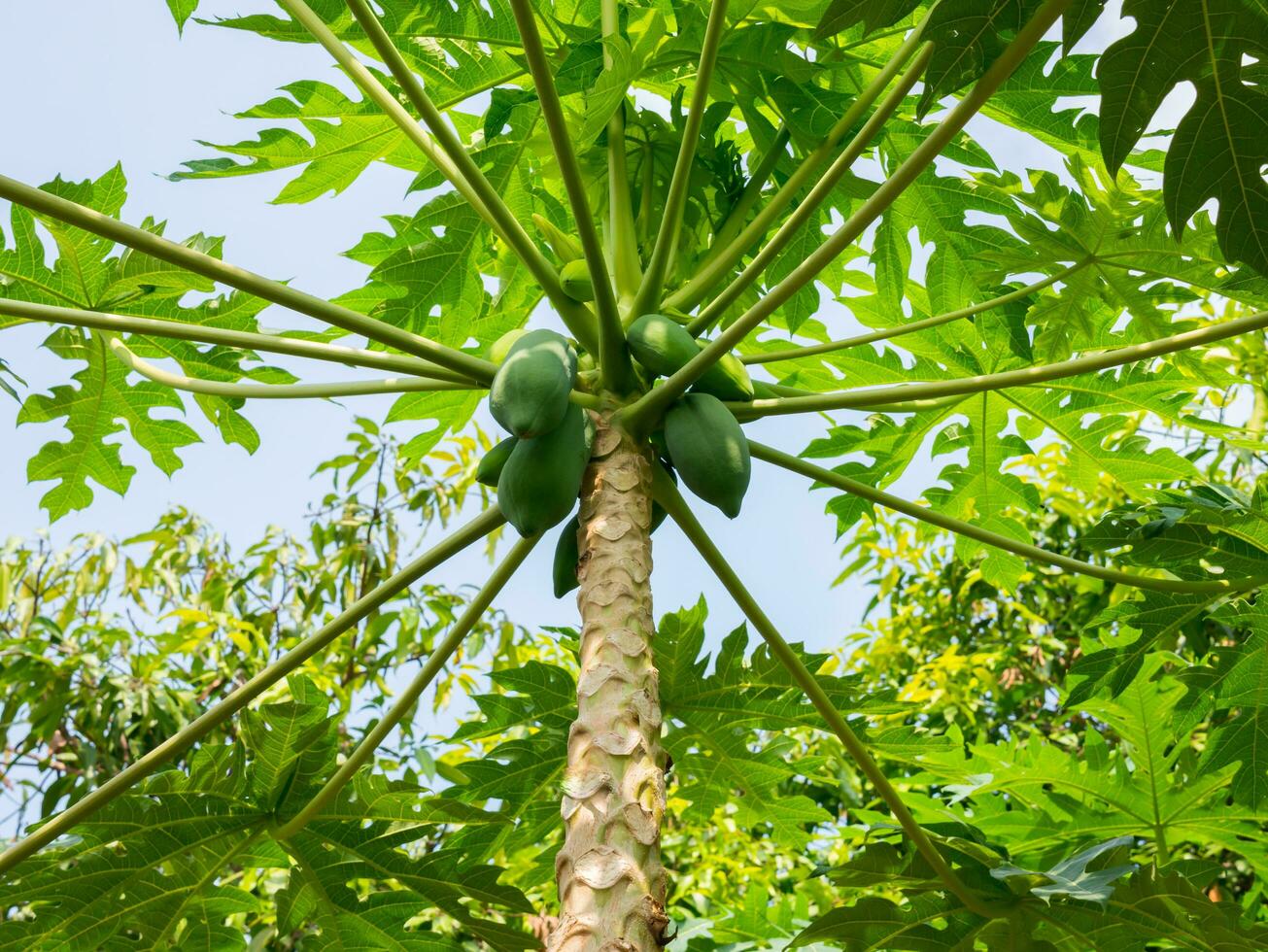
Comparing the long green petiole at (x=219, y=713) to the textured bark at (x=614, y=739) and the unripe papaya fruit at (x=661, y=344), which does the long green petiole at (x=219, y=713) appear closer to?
the textured bark at (x=614, y=739)

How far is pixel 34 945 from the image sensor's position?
7.04 feet

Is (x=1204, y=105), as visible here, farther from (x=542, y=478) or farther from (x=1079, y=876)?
(x=1079, y=876)

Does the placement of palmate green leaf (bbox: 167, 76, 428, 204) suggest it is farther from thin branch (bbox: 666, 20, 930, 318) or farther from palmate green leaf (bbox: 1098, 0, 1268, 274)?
palmate green leaf (bbox: 1098, 0, 1268, 274)

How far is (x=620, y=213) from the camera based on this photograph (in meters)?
2.33

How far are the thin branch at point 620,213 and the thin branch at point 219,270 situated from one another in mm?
428

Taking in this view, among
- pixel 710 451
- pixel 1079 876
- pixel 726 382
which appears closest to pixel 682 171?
pixel 726 382

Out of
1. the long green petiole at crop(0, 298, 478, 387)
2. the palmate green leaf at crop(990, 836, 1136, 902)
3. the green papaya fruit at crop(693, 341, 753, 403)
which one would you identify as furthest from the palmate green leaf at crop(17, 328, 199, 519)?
the palmate green leaf at crop(990, 836, 1136, 902)

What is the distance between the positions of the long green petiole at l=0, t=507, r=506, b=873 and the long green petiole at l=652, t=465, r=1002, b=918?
0.32m

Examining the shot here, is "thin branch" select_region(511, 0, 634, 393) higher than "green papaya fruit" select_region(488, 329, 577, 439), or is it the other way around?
"thin branch" select_region(511, 0, 634, 393)

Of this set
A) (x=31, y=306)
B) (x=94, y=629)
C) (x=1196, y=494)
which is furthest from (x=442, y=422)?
(x=94, y=629)

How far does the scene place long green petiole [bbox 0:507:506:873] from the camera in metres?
1.96

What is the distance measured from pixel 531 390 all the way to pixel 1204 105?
1.00 m

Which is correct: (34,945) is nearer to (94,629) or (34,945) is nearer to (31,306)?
(31,306)

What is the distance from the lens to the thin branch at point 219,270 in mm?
1520
